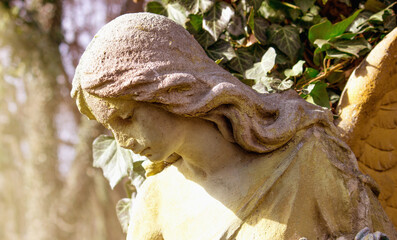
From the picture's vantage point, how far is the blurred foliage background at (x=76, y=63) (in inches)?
59.8

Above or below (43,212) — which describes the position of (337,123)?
above

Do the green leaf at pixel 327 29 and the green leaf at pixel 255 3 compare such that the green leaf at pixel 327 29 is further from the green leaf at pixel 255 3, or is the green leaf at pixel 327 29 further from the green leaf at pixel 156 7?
the green leaf at pixel 156 7

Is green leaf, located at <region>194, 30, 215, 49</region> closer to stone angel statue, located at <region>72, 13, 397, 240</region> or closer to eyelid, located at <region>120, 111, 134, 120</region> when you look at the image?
stone angel statue, located at <region>72, 13, 397, 240</region>

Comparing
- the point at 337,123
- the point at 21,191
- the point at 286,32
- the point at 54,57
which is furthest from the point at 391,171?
the point at 21,191

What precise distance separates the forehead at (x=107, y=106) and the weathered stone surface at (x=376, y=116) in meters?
0.68

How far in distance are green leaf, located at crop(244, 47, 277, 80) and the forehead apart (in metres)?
0.58

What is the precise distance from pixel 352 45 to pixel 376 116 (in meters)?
0.23

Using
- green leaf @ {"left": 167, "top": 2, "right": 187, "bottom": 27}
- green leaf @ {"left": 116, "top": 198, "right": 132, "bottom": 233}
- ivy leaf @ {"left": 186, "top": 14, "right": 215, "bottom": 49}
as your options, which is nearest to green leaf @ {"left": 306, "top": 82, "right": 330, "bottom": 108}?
ivy leaf @ {"left": 186, "top": 14, "right": 215, "bottom": 49}

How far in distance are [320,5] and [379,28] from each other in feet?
0.78

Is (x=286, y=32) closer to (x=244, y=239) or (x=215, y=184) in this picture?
(x=215, y=184)

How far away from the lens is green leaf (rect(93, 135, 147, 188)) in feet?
5.26

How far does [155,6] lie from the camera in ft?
5.48

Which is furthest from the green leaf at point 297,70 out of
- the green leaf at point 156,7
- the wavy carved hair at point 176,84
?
the green leaf at point 156,7

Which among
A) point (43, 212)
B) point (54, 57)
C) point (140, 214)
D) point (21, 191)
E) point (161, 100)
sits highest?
point (161, 100)
